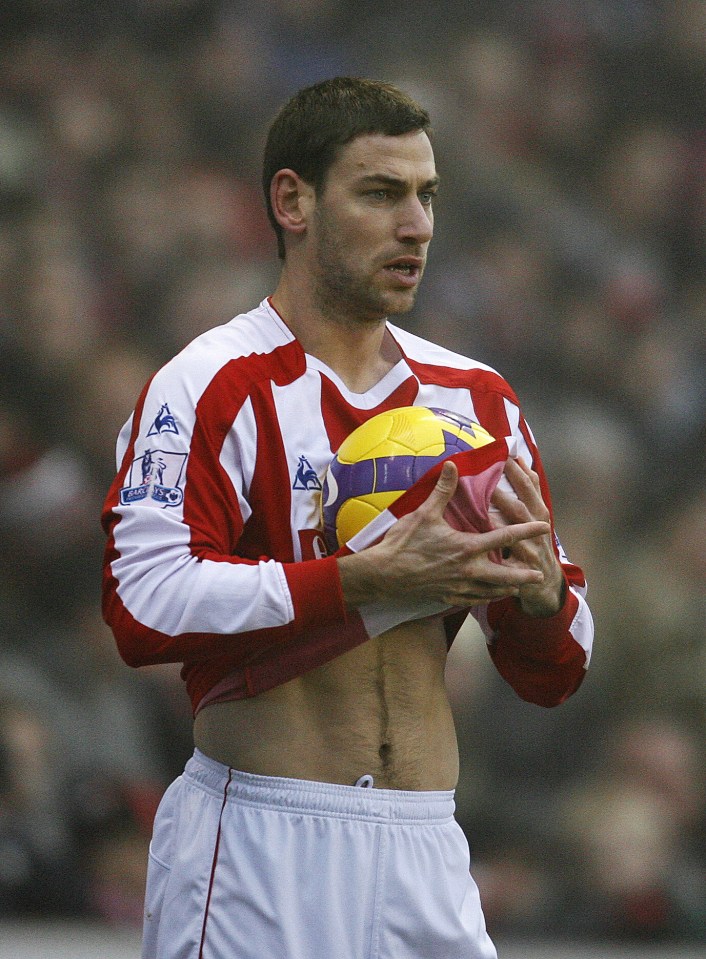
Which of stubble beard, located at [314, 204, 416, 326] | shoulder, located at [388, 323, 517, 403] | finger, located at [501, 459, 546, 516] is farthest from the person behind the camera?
shoulder, located at [388, 323, 517, 403]

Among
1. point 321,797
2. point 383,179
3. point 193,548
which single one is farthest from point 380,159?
point 321,797

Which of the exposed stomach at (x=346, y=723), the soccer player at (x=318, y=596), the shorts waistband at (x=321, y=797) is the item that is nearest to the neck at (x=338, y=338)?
the soccer player at (x=318, y=596)

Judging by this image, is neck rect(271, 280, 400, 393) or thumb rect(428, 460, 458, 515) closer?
thumb rect(428, 460, 458, 515)

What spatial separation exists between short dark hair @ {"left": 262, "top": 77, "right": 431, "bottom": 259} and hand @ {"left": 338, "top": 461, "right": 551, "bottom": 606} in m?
0.72

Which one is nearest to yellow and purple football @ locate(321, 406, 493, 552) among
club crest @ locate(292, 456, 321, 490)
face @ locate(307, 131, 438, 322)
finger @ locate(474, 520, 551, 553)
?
club crest @ locate(292, 456, 321, 490)

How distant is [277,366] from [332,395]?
114mm

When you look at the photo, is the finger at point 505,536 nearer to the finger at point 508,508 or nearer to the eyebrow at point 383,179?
the finger at point 508,508

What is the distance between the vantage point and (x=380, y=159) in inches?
103

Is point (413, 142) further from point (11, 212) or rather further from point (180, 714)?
point (11, 212)

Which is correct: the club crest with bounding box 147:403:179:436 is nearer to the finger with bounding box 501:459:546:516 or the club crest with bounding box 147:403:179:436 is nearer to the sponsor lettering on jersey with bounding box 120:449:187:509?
the sponsor lettering on jersey with bounding box 120:449:187:509

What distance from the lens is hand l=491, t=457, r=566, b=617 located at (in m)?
2.39

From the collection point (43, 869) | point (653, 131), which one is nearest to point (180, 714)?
point (43, 869)

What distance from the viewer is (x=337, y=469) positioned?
96.9 inches

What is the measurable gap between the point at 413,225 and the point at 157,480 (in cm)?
68
